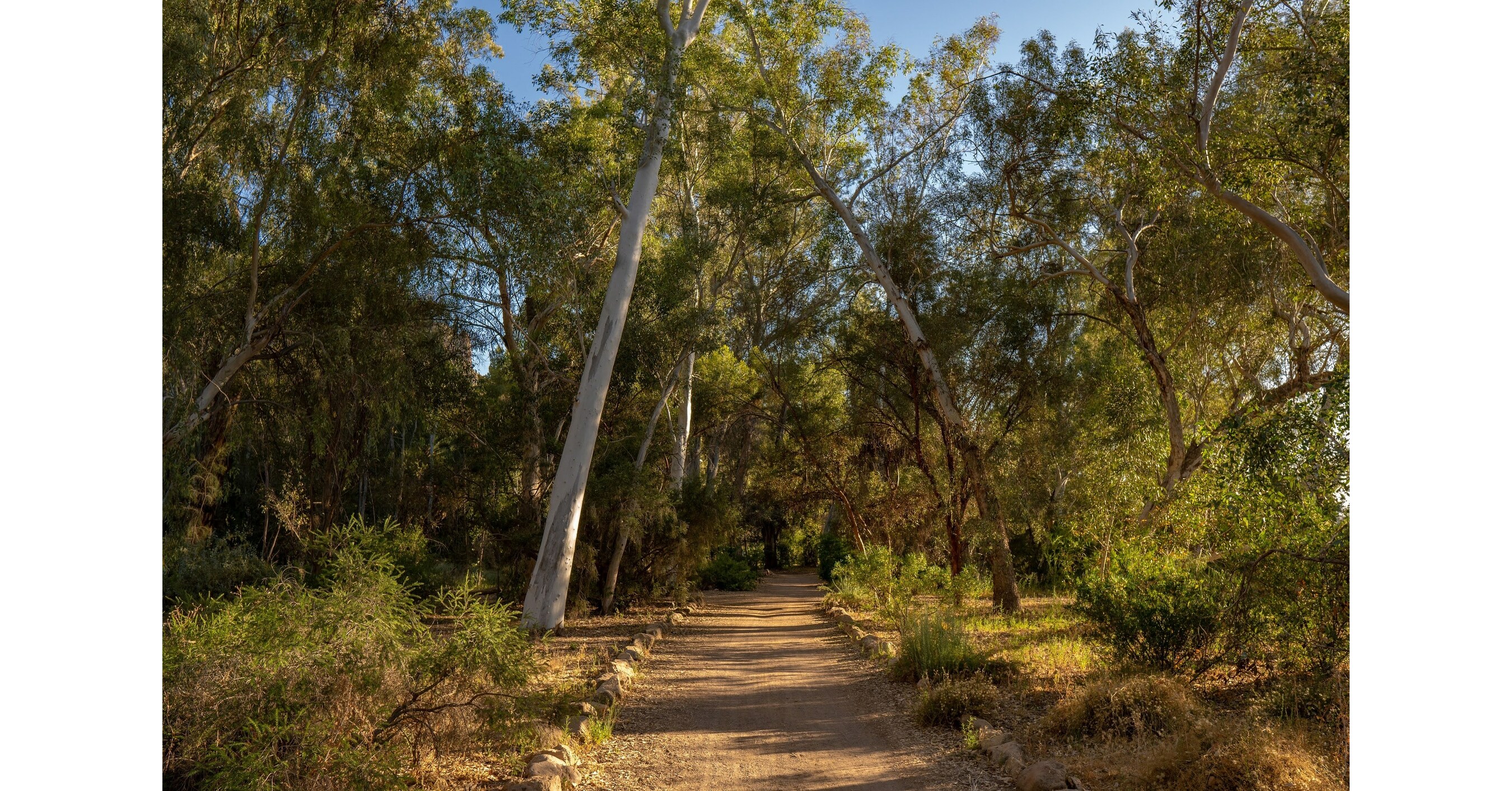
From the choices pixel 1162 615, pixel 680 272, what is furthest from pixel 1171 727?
pixel 680 272

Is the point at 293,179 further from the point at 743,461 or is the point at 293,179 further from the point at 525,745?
the point at 743,461

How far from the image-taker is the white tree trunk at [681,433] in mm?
17859

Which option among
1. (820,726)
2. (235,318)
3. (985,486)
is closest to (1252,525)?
(820,726)

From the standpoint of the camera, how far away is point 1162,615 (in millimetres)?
6598

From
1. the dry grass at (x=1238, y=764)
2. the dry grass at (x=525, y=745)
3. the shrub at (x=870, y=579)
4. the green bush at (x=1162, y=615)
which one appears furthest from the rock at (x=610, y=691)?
the shrub at (x=870, y=579)

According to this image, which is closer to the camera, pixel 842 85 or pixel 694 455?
pixel 842 85

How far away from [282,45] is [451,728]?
11114mm

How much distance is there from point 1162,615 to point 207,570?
10.6 metres

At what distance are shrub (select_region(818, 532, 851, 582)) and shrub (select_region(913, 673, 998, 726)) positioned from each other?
17613mm

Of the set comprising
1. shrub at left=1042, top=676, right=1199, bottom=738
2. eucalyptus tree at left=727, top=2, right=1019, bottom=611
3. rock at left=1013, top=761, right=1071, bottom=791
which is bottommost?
rock at left=1013, top=761, right=1071, bottom=791

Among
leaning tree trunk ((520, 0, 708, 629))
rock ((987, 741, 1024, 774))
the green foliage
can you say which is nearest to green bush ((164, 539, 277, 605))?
leaning tree trunk ((520, 0, 708, 629))

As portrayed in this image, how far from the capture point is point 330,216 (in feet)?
40.2

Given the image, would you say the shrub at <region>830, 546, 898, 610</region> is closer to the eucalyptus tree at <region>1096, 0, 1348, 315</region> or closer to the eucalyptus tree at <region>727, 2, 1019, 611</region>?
the eucalyptus tree at <region>727, 2, 1019, 611</region>

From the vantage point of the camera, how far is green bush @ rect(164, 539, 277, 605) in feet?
32.6
